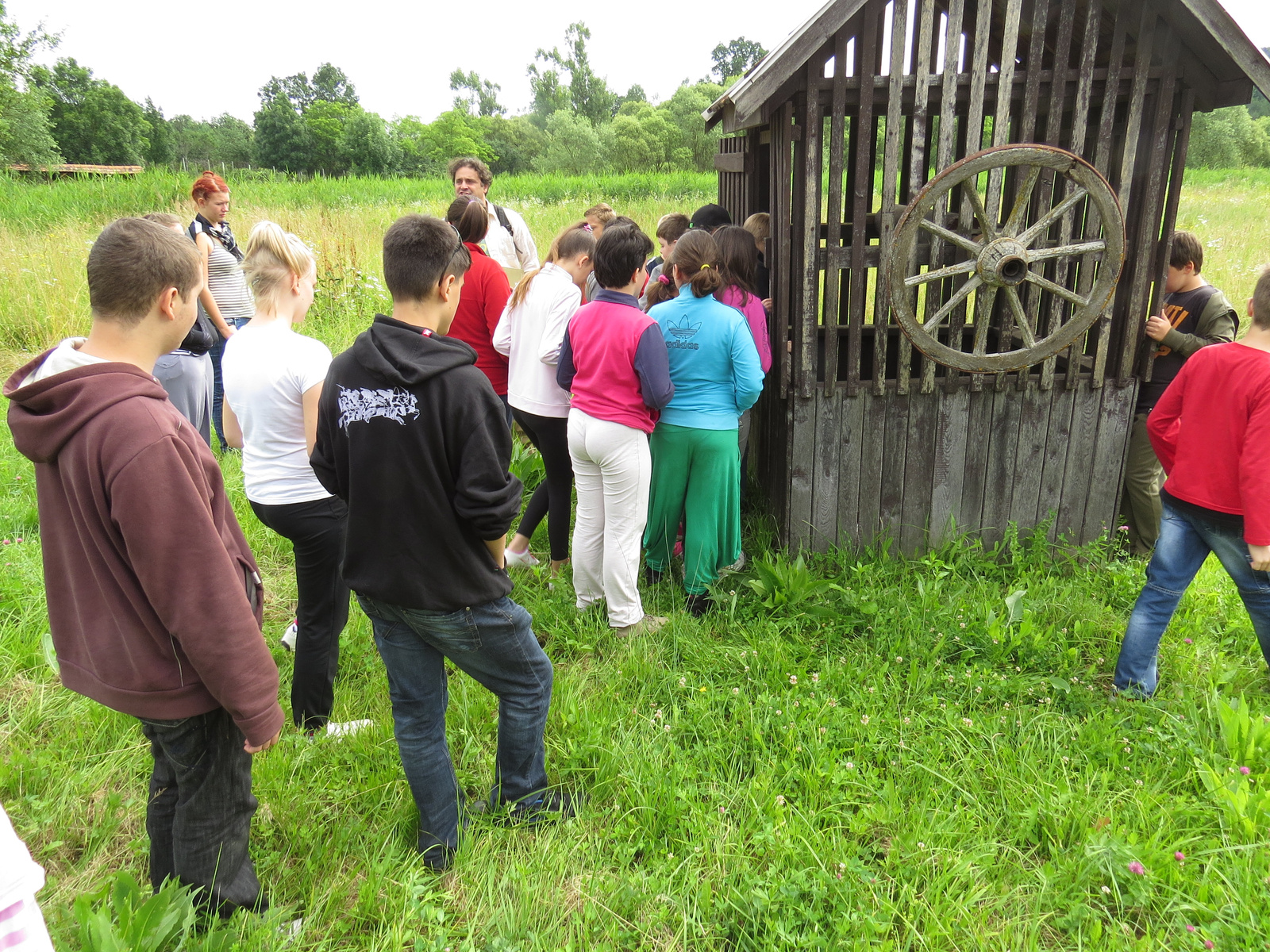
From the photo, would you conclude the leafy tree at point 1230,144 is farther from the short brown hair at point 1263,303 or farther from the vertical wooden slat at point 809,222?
the short brown hair at point 1263,303

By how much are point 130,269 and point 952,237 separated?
3.50 m

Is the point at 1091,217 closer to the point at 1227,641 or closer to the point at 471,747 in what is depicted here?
the point at 1227,641

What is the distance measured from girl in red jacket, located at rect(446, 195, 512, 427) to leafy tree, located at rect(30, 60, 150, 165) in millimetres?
59187

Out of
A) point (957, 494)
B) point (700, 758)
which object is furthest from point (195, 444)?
point (957, 494)

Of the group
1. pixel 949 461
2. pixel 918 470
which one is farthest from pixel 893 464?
pixel 949 461

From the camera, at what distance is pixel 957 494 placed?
4602 mm

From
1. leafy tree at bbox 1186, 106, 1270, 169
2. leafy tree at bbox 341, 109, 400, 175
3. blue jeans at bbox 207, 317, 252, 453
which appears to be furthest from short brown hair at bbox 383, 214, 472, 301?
leafy tree at bbox 341, 109, 400, 175

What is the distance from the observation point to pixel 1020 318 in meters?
3.96

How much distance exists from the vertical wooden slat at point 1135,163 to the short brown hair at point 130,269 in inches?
174

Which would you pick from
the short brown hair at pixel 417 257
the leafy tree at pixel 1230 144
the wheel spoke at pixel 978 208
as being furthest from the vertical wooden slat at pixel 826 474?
the leafy tree at pixel 1230 144

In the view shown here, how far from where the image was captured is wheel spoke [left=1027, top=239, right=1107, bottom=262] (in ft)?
12.7

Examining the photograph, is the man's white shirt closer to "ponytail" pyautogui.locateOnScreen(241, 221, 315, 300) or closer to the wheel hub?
"ponytail" pyautogui.locateOnScreen(241, 221, 315, 300)

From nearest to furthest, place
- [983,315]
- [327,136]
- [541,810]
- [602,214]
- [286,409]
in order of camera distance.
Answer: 1. [541,810]
2. [286,409]
3. [983,315]
4. [602,214]
5. [327,136]

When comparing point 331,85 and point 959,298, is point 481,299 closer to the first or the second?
point 959,298
